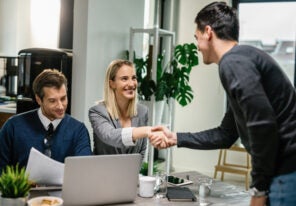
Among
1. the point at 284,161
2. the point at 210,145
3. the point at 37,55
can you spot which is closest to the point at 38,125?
the point at 210,145

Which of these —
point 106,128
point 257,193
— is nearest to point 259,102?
point 257,193

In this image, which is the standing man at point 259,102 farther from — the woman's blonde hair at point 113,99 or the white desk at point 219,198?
the woman's blonde hair at point 113,99

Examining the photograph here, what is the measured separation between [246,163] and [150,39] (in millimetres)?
1985

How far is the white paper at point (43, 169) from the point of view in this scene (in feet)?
5.82

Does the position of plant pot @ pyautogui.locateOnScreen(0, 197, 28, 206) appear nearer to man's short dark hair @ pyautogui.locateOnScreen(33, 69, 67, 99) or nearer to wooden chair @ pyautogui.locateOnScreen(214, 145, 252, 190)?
man's short dark hair @ pyautogui.locateOnScreen(33, 69, 67, 99)

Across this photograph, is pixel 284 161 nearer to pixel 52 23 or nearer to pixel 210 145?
pixel 210 145

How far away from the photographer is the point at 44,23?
16.3 ft

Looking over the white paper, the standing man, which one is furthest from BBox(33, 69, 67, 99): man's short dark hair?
the standing man

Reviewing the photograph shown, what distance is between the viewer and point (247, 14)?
530 centimetres

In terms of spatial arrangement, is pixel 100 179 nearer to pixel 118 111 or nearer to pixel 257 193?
pixel 257 193

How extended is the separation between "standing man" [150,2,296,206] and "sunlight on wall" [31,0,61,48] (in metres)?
3.54

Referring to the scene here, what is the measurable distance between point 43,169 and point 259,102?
992 mm

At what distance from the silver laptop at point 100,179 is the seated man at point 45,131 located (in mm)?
566

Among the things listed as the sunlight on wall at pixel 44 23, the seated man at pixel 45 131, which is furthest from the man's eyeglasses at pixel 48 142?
the sunlight on wall at pixel 44 23
